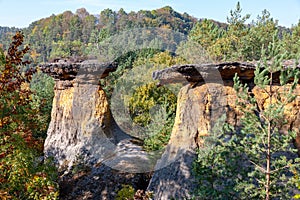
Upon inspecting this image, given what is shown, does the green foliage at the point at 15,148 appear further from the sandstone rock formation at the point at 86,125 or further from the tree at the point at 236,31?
the tree at the point at 236,31

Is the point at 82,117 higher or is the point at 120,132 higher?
the point at 82,117

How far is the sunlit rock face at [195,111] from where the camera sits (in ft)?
20.5

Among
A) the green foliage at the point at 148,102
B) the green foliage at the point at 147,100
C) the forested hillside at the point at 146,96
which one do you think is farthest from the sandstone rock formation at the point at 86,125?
the green foliage at the point at 147,100

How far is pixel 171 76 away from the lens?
272 inches

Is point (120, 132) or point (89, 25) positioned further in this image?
point (89, 25)

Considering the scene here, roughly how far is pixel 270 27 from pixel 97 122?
13323 millimetres

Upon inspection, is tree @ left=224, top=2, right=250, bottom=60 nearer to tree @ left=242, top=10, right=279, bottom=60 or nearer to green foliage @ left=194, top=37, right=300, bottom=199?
tree @ left=242, top=10, right=279, bottom=60

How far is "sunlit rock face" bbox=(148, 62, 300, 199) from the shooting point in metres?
6.23

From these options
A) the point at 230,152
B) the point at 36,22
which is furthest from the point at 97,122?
the point at 36,22

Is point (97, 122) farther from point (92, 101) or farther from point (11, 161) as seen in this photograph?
point (11, 161)

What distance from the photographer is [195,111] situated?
6918mm

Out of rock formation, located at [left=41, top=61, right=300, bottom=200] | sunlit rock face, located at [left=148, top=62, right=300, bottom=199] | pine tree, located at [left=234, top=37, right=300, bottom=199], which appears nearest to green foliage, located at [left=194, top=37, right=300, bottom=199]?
pine tree, located at [left=234, top=37, right=300, bottom=199]

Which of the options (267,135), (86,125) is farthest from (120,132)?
(267,135)

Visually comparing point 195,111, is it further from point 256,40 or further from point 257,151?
point 256,40
